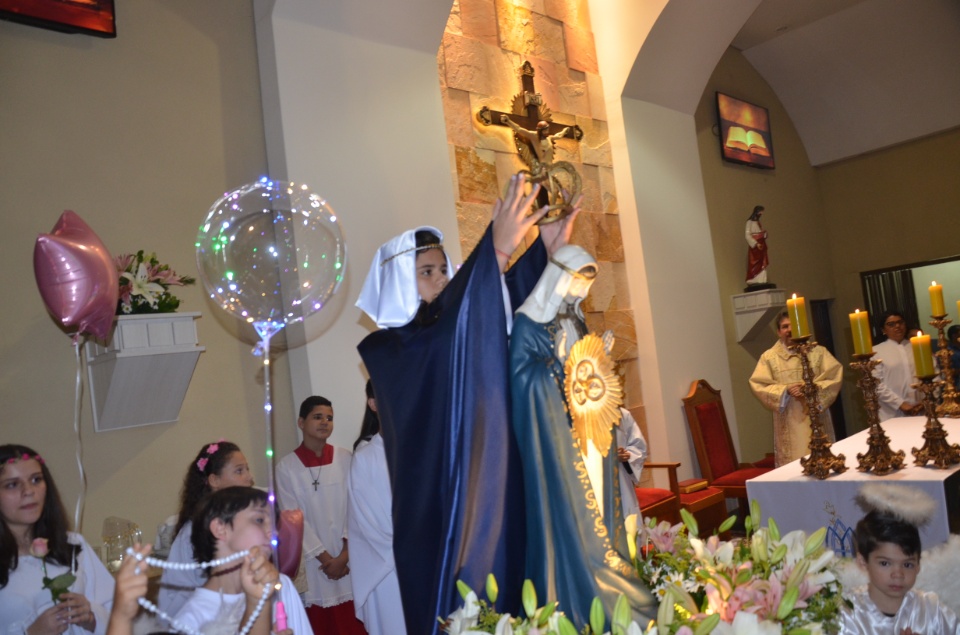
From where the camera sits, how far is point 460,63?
667 centimetres

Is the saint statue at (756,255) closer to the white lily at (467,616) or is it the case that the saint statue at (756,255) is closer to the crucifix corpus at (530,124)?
the crucifix corpus at (530,124)

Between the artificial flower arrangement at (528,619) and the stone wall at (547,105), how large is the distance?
4.38 meters

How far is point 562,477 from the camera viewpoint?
2.21m

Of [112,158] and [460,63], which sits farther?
[460,63]

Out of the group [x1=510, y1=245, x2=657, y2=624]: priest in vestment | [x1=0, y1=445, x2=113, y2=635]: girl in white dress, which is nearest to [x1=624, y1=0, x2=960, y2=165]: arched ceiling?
[x1=510, y1=245, x2=657, y2=624]: priest in vestment

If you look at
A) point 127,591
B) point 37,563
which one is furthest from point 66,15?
point 127,591

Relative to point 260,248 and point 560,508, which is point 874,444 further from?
point 260,248

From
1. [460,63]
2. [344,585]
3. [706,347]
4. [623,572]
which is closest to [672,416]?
[706,347]

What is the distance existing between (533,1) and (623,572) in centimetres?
611

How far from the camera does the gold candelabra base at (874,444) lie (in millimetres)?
4023

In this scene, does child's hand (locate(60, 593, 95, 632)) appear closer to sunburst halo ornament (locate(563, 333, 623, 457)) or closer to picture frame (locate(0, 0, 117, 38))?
sunburst halo ornament (locate(563, 333, 623, 457))

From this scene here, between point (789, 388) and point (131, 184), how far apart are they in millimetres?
5142

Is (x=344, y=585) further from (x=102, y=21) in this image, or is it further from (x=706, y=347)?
(x=706, y=347)

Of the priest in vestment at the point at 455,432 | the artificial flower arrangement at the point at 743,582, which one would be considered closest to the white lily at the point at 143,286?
the priest in vestment at the point at 455,432
